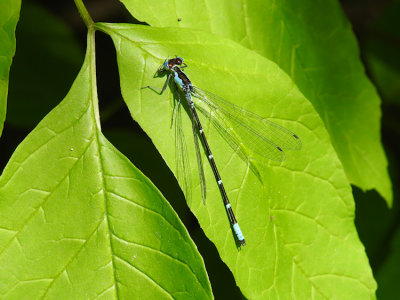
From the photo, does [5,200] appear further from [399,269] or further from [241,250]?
[399,269]

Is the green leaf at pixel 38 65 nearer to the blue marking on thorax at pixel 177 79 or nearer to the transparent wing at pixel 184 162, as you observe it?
the blue marking on thorax at pixel 177 79

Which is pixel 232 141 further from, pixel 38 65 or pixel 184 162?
pixel 38 65

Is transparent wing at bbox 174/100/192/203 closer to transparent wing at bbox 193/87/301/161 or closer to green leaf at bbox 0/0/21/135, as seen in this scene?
transparent wing at bbox 193/87/301/161

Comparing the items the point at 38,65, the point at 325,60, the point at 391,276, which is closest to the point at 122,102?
the point at 38,65

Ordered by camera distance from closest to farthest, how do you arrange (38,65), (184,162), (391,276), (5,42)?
1. (5,42)
2. (184,162)
3. (391,276)
4. (38,65)

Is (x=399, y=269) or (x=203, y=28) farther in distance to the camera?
(x=399, y=269)

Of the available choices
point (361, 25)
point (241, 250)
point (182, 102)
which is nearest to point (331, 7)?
point (182, 102)

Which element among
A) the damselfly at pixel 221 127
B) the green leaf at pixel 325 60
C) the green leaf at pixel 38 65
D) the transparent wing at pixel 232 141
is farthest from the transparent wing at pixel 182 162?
the green leaf at pixel 38 65

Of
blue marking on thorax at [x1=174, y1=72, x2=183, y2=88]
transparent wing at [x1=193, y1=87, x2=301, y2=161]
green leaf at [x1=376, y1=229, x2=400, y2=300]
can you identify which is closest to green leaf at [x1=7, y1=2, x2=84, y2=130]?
blue marking on thorax at [x1=174, y1=72, x2=183, y2=88]
